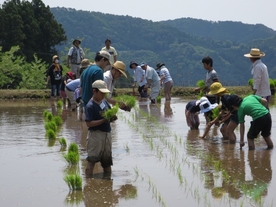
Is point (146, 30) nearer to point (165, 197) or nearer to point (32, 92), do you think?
point (32, 92)

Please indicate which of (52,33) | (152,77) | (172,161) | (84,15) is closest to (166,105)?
(152,77)

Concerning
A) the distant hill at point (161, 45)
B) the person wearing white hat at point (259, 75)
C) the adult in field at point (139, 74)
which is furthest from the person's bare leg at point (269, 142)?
the distant hill at point (161, 45)

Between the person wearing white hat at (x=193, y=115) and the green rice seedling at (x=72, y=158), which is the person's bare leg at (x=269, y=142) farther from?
the green rice seedling at (x=72, y=158)

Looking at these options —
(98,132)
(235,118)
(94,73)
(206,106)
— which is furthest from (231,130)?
(98,132)

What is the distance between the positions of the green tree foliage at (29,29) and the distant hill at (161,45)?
84631 millimetres

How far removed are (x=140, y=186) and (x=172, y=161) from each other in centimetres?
151

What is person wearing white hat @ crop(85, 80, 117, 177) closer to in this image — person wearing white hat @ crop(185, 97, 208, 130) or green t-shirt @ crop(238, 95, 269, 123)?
green t-shirt @ crop(238, 95, 269, 123)

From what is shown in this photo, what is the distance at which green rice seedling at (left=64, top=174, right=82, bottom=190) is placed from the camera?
6.81 meters

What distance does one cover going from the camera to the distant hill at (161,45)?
5512 inches

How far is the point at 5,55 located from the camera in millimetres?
27922

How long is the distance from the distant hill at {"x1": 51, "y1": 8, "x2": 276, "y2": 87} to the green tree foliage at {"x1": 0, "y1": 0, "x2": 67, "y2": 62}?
84.6 metres

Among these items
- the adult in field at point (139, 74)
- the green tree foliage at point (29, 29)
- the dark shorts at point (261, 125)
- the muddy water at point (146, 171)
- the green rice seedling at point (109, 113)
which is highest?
the green tree foliage at point (29, 29)

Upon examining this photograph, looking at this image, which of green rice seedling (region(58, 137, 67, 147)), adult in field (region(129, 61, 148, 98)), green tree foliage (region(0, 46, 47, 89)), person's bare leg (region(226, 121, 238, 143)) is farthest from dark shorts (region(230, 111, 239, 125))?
green tree foliage (region(0, 46, 47, 89))

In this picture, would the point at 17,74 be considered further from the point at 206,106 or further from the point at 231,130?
the point at 231,130
